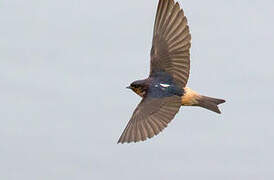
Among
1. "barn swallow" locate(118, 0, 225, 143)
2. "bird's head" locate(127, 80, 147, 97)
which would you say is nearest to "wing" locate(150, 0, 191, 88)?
"barn swallow" locate(118, 0, 225, 143)

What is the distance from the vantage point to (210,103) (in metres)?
4.14

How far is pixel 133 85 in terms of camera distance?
4273mm

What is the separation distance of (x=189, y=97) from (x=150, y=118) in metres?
0.29

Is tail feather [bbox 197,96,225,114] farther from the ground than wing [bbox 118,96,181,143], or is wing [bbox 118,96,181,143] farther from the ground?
tail feather [bbox 197,96,225,114]

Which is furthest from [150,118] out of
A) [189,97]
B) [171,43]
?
[171,43]

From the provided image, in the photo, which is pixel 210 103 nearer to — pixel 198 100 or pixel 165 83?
pixel 198 100

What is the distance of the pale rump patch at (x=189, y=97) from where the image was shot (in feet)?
13.7

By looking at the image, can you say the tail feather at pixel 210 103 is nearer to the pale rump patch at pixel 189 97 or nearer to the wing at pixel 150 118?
the pale rump patch at pixel 189 97

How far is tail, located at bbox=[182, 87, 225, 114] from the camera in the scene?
13.5ft

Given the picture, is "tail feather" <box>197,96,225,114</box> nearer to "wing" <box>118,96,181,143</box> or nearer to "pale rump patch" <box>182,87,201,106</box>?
"pale rump patch" <box>182,87,201,106</box>

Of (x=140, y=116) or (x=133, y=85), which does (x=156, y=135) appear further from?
(x=133, y=85)

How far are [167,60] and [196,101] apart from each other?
35 cm

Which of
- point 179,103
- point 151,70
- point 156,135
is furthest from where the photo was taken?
point 151,70

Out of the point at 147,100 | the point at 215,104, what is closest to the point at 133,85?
the point at 147,100
